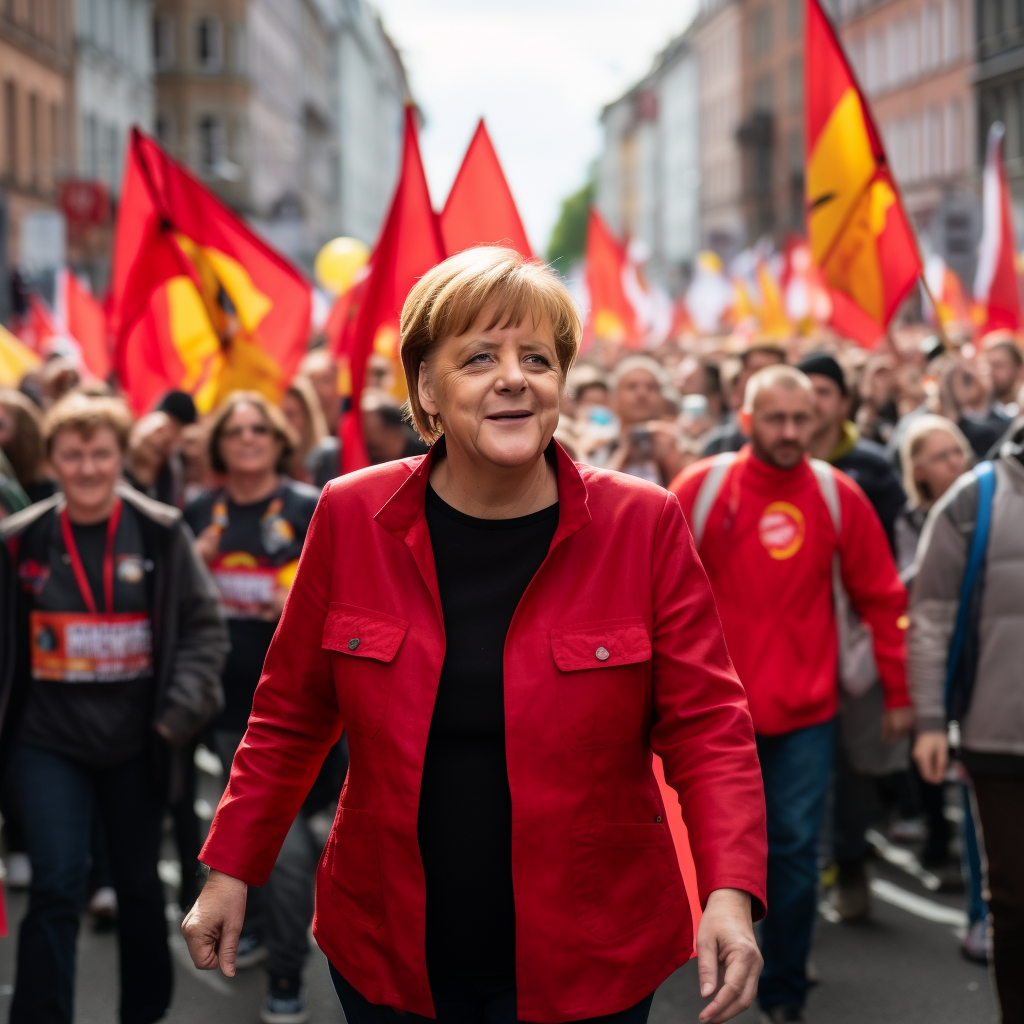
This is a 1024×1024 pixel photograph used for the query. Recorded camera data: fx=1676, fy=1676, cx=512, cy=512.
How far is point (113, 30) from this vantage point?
167ft

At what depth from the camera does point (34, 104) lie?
42969 millimetres

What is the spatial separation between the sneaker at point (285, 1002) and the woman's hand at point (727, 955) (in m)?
2.96

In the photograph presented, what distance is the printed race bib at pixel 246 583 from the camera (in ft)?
18.5

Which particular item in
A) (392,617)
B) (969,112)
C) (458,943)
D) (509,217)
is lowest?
(458,943)

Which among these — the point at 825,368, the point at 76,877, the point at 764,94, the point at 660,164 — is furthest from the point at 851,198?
the point at 660,164

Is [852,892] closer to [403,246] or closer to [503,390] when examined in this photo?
[403,246]

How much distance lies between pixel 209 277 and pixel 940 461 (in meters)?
4.44

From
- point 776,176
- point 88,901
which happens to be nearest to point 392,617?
point 88,901

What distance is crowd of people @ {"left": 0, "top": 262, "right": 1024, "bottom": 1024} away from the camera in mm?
4461

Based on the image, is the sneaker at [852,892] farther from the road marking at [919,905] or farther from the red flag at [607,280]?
the red flag at [607,280]

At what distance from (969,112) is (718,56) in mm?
43230

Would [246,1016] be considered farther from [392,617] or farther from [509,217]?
[509,217]

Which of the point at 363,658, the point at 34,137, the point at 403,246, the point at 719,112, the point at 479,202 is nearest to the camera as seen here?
the point at 363,658

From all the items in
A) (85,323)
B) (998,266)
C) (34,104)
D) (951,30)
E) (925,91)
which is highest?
(951,30)
